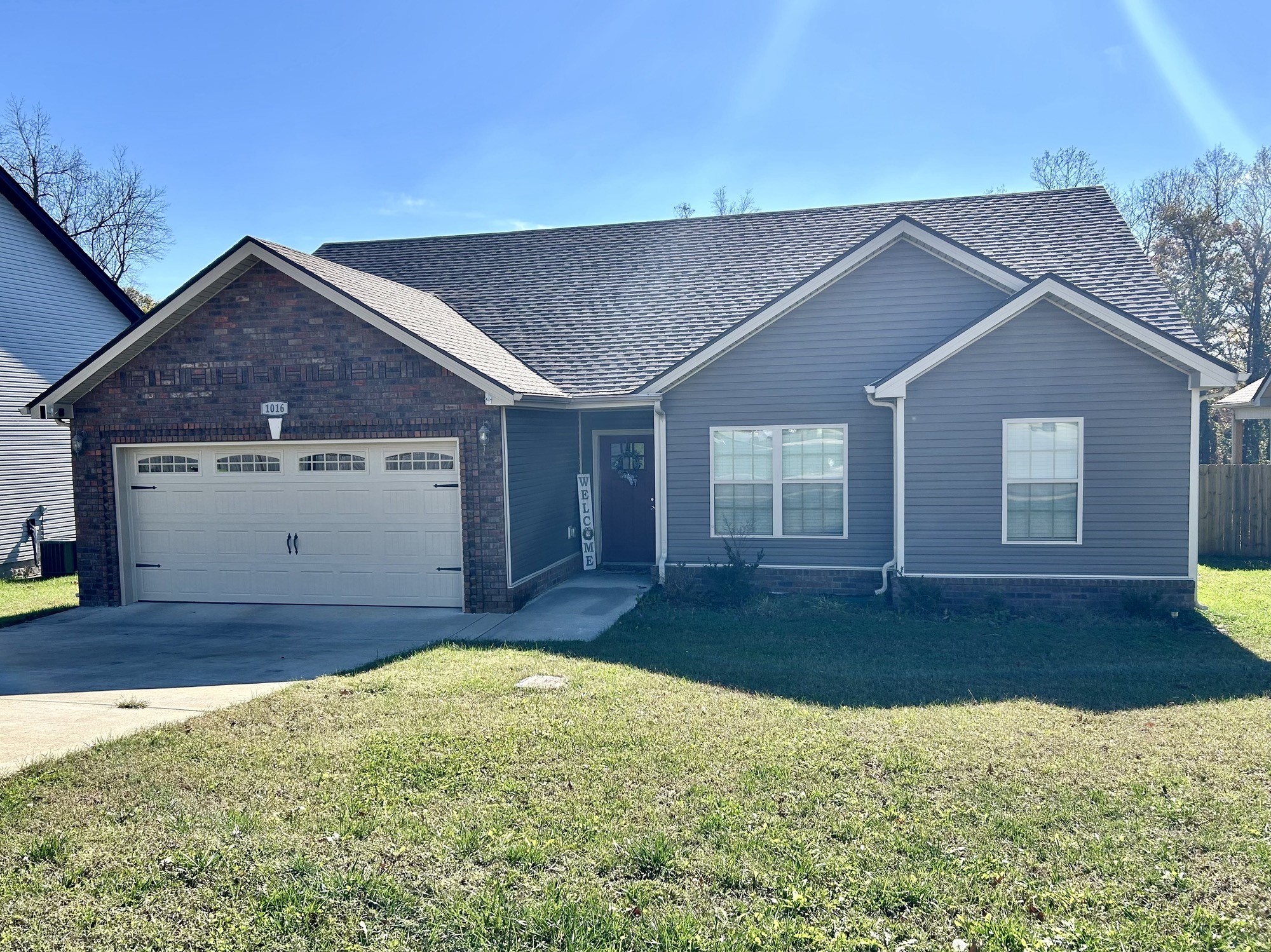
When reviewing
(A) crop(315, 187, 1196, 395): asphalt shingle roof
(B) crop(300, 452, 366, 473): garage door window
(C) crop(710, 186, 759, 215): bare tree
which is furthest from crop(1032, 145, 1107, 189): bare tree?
(B) crop(300, 452, 366, 473): garage door window

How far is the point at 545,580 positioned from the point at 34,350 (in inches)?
494

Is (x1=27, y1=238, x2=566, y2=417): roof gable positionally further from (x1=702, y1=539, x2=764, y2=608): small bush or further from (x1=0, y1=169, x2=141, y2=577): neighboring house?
(x1=0, y1=169, x2=141, y2=577): neighboring house

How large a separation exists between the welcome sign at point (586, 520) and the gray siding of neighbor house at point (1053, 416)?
5.52 metres

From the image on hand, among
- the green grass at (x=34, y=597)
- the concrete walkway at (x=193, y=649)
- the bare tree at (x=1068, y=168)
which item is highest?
the bare tree at (x=1068, y=168)

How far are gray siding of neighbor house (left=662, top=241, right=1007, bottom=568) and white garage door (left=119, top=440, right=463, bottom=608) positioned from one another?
4.22m

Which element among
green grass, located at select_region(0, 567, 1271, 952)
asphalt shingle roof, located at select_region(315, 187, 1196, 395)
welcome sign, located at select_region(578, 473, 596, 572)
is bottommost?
green grass, located at select_region(0, 567, 1271, 952)

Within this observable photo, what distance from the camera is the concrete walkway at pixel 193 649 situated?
7980 mm

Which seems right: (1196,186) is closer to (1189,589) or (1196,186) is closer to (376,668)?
(1189,589)

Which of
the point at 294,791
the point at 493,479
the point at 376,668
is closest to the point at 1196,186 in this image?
the point at 493,479

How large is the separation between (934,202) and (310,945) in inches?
639

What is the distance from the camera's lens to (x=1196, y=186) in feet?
114

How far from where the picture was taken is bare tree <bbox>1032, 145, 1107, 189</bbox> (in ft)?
114

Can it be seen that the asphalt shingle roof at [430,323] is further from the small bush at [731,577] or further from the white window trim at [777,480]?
the small bush at [731,577]

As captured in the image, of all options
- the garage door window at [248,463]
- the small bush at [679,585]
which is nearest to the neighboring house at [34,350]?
the garage door window at [248,463]
